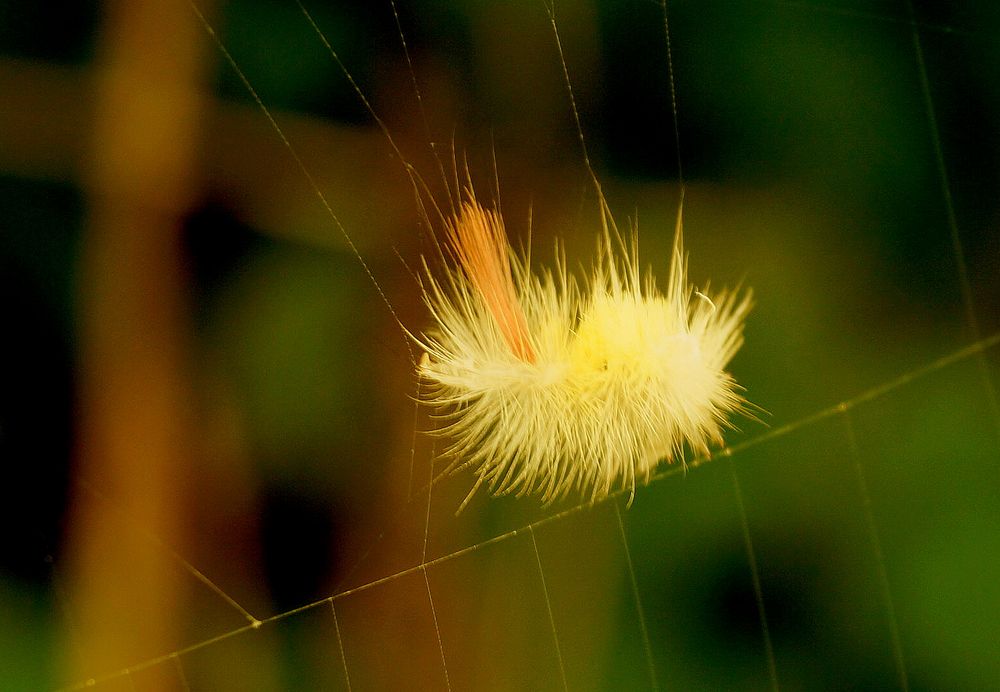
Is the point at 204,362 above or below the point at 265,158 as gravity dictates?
below

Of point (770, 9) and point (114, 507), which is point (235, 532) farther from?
point (770, 9)

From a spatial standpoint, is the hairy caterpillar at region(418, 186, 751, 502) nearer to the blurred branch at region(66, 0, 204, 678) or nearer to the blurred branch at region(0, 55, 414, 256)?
the blurred branch at region(0, 55, 414, 256)

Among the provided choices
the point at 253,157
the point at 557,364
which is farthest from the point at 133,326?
the point at 557,364

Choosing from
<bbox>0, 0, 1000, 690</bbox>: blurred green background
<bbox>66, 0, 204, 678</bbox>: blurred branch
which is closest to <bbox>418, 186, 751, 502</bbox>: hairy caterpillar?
<bbox>0, 0, 1000, 690</bbox>: blurred green background

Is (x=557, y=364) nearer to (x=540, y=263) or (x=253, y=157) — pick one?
(x=540, y=263)

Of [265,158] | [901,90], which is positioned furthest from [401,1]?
[901,90]

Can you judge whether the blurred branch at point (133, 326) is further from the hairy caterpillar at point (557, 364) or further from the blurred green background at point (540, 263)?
the hairy caterpillar at point (557, 364)

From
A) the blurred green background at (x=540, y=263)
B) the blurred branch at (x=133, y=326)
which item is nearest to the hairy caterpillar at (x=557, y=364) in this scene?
the blurred green background at (x=540, y=263)
